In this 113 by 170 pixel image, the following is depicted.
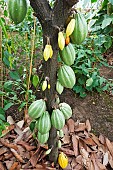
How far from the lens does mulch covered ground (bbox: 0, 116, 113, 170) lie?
1.14 m

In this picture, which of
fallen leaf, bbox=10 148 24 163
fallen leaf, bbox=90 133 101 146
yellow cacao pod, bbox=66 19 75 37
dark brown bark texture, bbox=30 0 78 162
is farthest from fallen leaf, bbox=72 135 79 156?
yellow cacao pod, bbox=66 19 75 37

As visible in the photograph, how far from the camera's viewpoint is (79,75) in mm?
1573

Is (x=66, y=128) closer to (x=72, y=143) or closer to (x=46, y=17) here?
(x=72, y=143)

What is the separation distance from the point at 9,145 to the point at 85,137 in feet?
1.45

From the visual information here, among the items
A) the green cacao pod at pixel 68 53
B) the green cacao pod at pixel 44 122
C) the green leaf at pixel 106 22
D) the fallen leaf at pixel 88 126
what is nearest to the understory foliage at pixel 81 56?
the green leaf at pixel 106 22

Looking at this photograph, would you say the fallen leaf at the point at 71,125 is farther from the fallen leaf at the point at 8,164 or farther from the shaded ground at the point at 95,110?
the fallen leaf at the point at 8,164

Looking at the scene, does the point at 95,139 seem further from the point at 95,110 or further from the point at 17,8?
the point at 17,8

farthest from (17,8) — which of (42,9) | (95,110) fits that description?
(95,110)

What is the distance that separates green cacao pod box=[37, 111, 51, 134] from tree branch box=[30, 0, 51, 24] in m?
0.36

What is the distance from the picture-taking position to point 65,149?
122cm

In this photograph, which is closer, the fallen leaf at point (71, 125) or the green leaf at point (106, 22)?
the fallen leaf at point (71, 125)

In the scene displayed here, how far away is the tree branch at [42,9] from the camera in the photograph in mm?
644

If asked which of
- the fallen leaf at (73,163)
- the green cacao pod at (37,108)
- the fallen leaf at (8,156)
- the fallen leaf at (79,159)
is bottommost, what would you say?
the fallen leaf at (73,163)

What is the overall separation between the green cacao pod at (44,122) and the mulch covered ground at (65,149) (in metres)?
0.33
